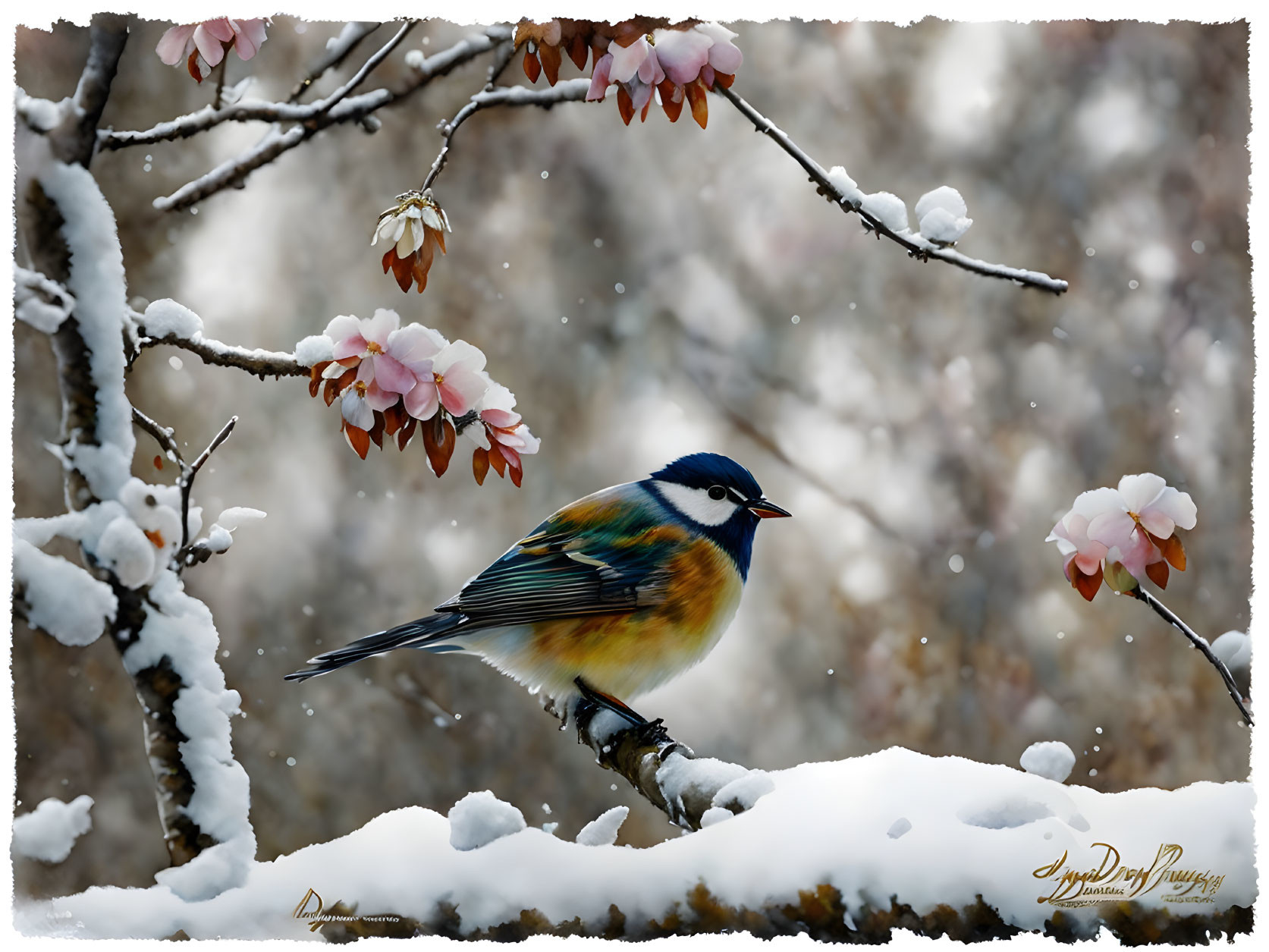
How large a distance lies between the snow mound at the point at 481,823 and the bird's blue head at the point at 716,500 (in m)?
0.57

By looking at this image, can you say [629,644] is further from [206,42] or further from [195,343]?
[206,42]

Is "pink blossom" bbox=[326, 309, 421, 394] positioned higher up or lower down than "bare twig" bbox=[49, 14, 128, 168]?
lower down

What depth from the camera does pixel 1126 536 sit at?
5.84ft

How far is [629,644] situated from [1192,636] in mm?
1007

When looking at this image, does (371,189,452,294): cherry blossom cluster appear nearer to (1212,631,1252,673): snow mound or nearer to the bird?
the bird

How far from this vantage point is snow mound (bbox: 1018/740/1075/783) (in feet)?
5.74

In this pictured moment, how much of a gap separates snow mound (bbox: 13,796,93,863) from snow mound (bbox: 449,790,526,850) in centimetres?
62

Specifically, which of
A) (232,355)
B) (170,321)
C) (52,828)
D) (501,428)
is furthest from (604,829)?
(170,321)

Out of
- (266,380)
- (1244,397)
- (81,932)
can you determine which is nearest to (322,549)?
(266,380)

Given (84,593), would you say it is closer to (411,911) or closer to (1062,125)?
(411,911)

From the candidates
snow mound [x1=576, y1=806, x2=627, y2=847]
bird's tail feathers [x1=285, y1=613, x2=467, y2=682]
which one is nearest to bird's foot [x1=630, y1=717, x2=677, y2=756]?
snow mound [x1=576, y1=806, x2=627, y2=847]

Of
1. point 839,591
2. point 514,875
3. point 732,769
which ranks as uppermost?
point 839,591

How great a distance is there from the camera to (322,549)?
1755 mm

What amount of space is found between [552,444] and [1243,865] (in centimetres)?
140
